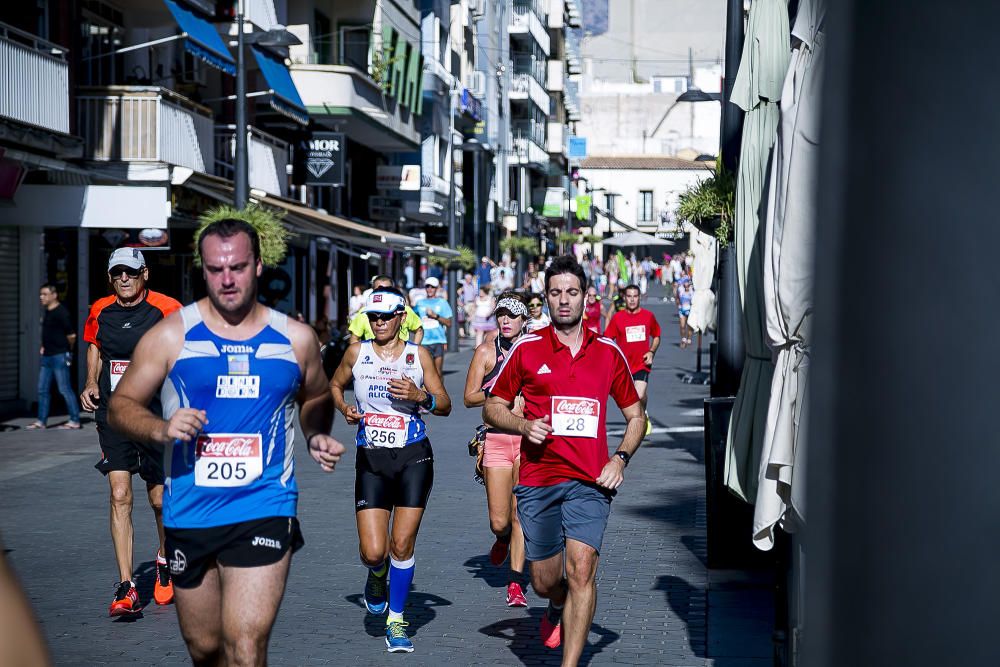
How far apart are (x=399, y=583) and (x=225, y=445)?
259cm

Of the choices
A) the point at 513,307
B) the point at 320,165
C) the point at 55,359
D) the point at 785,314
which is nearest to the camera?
the point at 785,314

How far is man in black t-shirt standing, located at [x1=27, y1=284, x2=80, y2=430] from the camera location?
739 inches

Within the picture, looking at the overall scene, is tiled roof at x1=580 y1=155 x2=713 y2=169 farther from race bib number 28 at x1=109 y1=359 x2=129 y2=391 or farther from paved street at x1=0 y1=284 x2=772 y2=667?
race bib number 28 at x1=109 y1=359 x2=129 y2=391

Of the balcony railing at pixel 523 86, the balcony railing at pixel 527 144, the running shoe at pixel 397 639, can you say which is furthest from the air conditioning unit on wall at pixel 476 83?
the running shoe at pixel 397 639

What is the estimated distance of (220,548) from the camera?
5.05 meters

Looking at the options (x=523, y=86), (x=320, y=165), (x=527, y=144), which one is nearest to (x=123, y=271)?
(x=320, y=165)

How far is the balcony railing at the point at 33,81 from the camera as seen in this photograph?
1847cm

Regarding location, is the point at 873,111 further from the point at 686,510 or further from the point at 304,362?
the point at 686,510

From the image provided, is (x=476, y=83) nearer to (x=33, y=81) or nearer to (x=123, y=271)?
(x=33, y=81)

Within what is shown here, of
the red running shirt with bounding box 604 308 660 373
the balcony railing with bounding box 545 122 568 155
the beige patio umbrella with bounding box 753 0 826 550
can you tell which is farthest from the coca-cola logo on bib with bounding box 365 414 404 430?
the balcony railing with bounding box 545 122 568 155

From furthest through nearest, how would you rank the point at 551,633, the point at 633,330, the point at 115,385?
the point at 633,330, the point at 115,385, the point at 551,633

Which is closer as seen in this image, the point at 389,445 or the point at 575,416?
the point at 575,416

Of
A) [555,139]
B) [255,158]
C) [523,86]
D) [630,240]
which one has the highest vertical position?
[523,86]

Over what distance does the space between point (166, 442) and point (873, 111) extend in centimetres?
442
